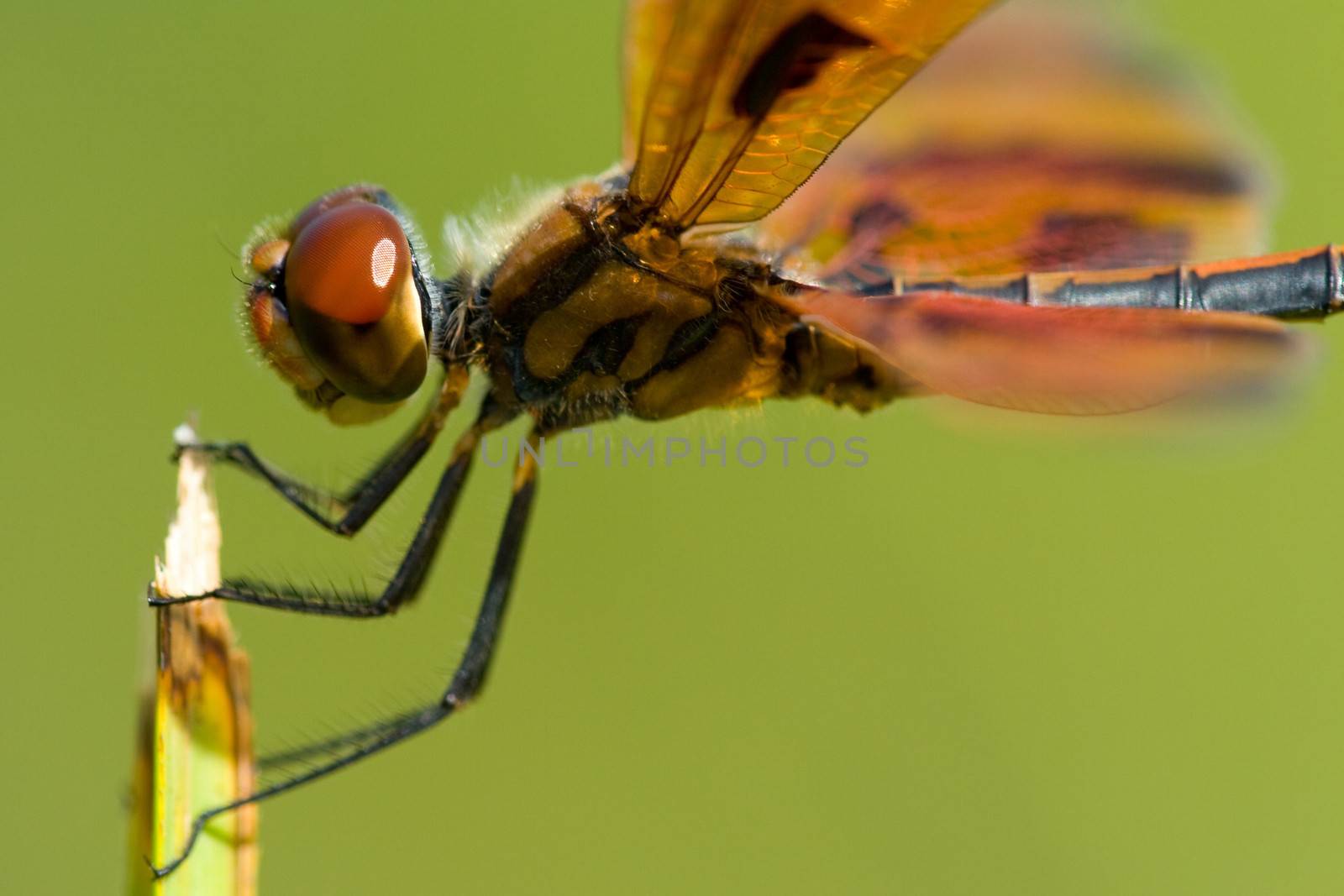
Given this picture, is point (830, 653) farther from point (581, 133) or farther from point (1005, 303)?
point (581, 133)

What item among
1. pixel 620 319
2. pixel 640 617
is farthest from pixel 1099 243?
pixel 640 617

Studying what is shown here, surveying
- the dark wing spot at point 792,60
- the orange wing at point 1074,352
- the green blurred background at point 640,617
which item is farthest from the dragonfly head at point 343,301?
the green blurred background at point 640,617

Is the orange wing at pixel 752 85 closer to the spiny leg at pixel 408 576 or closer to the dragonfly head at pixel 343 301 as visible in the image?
the dragonfly head at pixel 343 301

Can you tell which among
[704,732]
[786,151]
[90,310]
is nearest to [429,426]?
[786,151]

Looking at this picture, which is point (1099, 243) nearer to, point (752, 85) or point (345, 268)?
point (752, 85)

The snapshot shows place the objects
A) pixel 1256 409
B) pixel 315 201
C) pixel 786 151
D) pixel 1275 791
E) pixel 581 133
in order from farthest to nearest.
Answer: pixel 581 133, pixel 1275 791, pixel 1256 409, pixel 315 201, pixel 786 151

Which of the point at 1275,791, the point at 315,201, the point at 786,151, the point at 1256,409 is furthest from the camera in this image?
the point at 1275,791

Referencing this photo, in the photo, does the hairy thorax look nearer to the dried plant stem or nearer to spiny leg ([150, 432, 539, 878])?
spiny leg ([150, 432, 539, 878])

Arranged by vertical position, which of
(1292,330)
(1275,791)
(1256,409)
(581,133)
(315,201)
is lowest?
(1275,791)
